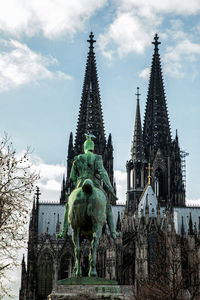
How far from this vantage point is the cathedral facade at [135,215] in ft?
181

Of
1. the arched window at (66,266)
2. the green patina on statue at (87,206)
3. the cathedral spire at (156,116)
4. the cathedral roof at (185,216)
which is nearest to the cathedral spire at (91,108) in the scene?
the cathedral spire at (156,116)

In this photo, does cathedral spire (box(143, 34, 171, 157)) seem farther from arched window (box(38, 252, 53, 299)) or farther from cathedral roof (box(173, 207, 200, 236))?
arched window (box(38, 252, 53, 299))

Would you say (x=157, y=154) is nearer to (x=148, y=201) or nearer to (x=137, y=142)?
(x=137, y=142)

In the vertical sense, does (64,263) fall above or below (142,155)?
below

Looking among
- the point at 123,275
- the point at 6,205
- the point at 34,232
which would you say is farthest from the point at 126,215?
the point at 6,205

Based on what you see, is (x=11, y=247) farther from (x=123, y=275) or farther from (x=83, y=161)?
(x=123, y=275)

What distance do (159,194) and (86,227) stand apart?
63329mm

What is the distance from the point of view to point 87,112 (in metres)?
80.6

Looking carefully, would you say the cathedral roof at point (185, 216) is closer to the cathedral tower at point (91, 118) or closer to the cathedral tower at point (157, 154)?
the cathedral tower at point (157, 154)

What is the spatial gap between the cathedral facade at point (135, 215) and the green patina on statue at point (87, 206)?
115 ft

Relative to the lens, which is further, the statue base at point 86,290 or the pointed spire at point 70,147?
the pointed spire at point 70,147

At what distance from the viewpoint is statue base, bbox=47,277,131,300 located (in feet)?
35.5

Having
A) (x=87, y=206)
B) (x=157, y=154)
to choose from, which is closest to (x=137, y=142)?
(x=157, y=154)

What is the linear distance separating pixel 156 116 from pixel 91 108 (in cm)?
1070
